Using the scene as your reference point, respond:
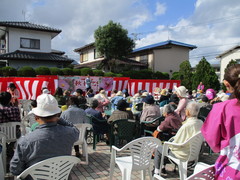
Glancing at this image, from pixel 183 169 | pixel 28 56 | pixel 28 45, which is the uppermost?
pixel 28 45

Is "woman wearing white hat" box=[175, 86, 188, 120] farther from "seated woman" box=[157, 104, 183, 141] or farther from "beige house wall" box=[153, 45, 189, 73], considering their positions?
"beige house wall" box=[153, 45, 189, 73]

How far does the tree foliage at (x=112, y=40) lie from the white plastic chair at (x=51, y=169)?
73.8 feet

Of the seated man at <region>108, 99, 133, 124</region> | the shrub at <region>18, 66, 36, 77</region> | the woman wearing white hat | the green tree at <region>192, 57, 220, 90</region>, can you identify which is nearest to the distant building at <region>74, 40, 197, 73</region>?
the green tree at <region>192, 57, 220, 90</region>

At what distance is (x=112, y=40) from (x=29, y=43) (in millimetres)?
9067

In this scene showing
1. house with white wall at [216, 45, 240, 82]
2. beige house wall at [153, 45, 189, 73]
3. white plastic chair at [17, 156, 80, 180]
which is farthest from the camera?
beige house wall at [153, 45, 189, 73]

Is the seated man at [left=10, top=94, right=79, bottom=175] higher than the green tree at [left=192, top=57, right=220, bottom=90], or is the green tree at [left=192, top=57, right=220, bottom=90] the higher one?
the green tree at [left=192, top=57, right=220, bottom=90]

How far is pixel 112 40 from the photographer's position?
24.0 m

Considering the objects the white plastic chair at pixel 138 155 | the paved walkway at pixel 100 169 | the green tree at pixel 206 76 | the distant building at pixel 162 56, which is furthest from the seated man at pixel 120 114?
the distant building at pixel 162 56

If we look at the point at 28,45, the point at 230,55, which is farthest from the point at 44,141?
the point at 230,55

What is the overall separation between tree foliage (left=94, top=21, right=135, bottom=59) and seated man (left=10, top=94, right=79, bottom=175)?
22314 millimetres

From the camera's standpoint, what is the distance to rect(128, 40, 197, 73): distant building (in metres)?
28.7

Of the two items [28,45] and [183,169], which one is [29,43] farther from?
[183,169]

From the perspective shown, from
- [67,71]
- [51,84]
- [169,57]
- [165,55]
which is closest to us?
[51,84]

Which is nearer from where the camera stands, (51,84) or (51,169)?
(51,169)
